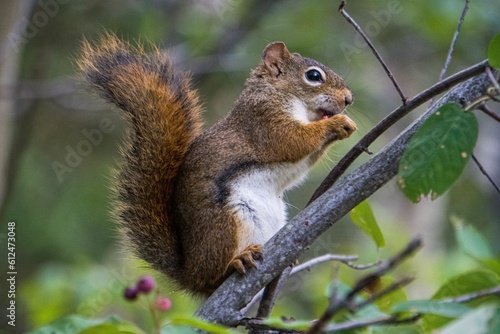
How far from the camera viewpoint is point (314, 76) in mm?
3230

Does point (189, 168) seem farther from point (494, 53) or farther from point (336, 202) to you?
point (494, 53)

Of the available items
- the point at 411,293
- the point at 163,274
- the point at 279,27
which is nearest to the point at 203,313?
the point at 163,274

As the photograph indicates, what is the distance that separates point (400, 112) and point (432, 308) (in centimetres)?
88

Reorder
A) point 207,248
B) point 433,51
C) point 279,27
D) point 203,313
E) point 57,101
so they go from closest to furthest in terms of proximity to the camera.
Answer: point 203,313
point 207,248
point 57,101
point 279,27
point 433,51

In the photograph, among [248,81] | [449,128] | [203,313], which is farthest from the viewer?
[248,81]

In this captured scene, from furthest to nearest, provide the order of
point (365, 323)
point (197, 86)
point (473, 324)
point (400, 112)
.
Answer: point (197, 86), point (400, 112), point (365, 323), point (473, 324)

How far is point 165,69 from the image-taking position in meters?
2.85

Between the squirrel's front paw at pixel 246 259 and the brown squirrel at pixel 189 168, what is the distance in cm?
9

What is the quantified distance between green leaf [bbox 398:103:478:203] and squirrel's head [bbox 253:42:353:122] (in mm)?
1573

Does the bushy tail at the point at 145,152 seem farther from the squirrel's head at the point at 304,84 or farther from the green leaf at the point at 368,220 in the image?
the green leaf at the point at 368,220

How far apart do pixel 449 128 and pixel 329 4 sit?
16.2 ft

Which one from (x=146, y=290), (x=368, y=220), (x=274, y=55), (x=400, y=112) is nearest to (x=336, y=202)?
(x=368, y=220)

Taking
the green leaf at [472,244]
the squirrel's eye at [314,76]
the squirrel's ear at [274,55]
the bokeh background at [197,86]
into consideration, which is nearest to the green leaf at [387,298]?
the green leaf at [472,244]

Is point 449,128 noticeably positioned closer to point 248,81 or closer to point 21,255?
point 248,81
